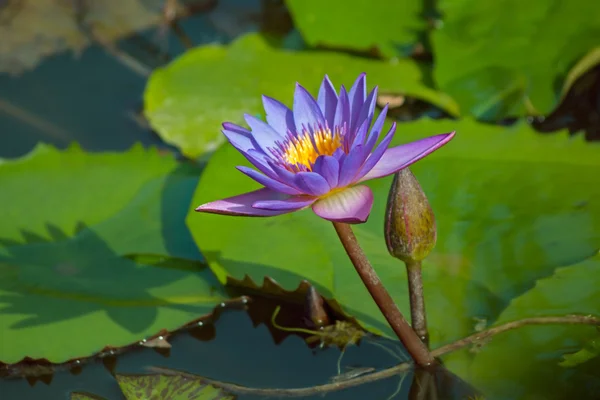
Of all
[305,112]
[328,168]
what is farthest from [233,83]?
[328,168]

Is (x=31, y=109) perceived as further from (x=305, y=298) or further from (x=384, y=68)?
(x=305, y=298)

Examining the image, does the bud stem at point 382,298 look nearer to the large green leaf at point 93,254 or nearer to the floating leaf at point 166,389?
the floating leaf at point 166,389

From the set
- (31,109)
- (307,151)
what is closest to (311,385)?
(307,151)

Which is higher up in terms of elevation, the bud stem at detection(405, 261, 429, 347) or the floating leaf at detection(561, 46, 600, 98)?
the floating leaf at detection(561, 46, 600, 98)

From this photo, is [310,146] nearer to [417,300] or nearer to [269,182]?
[269,182]

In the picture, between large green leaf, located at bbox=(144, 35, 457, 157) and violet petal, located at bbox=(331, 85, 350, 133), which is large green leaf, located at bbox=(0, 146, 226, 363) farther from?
violet petal, located at bbox=(331, 85, 350, 133)

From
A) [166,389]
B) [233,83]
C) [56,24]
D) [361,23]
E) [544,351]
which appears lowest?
[544,351]

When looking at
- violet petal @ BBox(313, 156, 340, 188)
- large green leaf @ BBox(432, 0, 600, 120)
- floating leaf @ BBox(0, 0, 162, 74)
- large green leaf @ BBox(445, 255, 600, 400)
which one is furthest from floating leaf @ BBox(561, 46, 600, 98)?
floating leaf @ BBox(0, 0, 162, 74)
